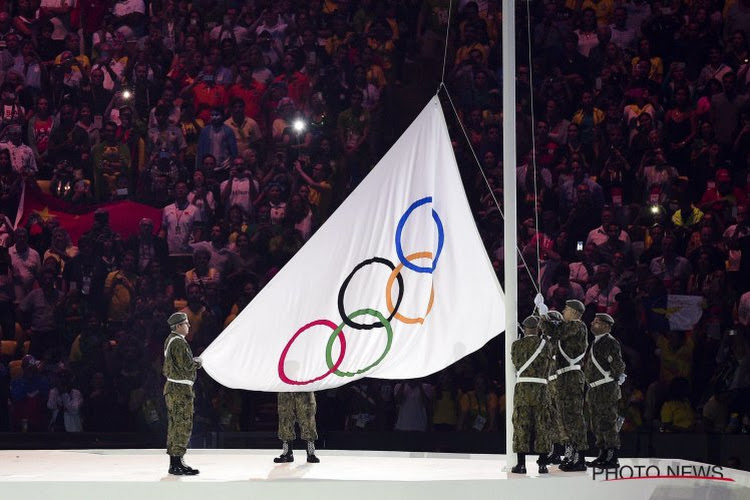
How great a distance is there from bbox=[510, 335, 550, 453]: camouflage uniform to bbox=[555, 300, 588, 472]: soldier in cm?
29

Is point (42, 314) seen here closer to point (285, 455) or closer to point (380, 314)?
point (285, 455)

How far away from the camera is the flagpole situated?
423 inches

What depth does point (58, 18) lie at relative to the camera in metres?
17.5

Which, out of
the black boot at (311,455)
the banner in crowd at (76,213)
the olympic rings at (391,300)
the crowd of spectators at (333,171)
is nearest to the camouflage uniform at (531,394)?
the olympic rings at (391,300)

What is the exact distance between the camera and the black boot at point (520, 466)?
1049 centimetres

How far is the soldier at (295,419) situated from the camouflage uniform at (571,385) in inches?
94.4

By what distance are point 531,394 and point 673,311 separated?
4.00m

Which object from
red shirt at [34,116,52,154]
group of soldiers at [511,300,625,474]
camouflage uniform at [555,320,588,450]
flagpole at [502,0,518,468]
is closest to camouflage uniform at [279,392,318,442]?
flagpole at [502,0,518,468]

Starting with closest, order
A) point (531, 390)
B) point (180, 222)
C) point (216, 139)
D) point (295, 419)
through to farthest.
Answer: point (531, 390)
point (295, 419)
point (180, 222)
point (216, 139)

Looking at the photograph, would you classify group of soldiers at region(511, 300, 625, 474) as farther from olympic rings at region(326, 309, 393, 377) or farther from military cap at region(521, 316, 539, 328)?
olympic rings at region(326, 309, 393, 377)

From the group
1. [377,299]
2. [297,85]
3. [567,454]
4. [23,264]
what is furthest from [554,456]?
[297,85]

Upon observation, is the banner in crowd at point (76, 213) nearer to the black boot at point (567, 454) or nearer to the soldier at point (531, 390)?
the soldier at point (531, 390)

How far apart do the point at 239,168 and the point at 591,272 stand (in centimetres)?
463

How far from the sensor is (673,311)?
14.0m
